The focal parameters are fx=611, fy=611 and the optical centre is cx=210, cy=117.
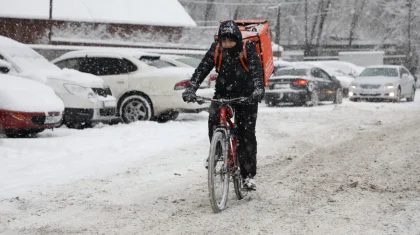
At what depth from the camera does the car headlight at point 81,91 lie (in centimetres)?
1219

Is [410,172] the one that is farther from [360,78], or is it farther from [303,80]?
[360,78]

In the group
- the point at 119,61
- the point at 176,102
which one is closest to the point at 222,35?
the point at 176,102

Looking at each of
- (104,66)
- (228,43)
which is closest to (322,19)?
(104,66)

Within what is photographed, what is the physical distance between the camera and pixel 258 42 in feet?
20.3

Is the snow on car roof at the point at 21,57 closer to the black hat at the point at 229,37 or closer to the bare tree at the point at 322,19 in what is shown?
the black hat at the point at 229,37

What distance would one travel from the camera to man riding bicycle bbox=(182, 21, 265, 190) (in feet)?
19.0

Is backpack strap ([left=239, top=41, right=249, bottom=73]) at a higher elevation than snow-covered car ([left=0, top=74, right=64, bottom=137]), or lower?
higher

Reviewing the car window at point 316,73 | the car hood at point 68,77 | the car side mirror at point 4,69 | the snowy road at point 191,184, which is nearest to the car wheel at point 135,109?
the car hood at point 68,77

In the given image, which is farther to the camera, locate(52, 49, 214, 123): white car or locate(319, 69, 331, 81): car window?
locate(319, 69, 331, 81): car window

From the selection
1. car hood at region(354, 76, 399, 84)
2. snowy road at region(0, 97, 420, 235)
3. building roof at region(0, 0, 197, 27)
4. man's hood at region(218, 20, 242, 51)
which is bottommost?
snowy road at region(0, 97, 420, 235)

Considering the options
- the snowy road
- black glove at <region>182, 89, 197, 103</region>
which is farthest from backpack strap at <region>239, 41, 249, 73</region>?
the snowy road

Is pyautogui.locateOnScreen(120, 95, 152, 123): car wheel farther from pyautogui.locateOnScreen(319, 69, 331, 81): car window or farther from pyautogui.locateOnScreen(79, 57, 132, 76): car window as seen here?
pyautogui.locateOnScreen(319, 69, 331, 81): car window

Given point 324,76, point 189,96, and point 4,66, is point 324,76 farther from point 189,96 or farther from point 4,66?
point 189,96

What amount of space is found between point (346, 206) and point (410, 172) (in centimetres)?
206
